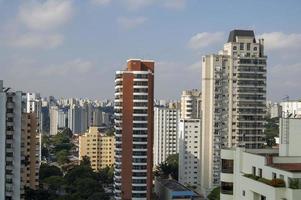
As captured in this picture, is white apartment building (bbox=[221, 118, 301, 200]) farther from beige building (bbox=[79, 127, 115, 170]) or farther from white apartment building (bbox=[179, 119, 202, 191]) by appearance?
beige building (bbox=[79, 127, 115, 170])

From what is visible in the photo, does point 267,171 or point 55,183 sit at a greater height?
point 267,171

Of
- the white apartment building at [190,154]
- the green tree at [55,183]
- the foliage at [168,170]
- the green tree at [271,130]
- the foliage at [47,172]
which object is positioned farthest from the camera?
the green tree at [271,130]

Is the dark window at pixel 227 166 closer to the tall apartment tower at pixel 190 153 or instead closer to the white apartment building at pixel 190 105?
the tall apartment tower at pixel 190 153

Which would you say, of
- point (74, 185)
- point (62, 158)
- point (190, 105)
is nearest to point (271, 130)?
point (190, 105)

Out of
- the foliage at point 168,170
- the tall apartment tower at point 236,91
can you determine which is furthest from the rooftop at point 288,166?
the foliage at point 168,170

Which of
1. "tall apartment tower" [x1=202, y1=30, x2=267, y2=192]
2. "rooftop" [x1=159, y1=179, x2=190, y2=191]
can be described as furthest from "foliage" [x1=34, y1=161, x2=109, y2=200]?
"tall apartment tower" [x1=202, y1=30, x2=267, y2=192]

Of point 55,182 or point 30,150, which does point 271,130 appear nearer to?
point 55,182
